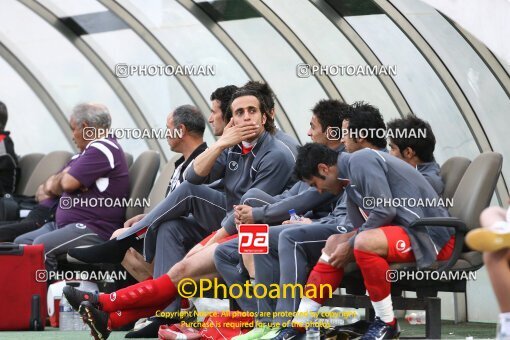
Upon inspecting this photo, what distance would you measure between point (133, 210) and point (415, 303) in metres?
3.48

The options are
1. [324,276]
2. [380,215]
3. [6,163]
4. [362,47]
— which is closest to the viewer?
[380,215]

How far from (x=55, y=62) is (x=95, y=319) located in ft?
33.9

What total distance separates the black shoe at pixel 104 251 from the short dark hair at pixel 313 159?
1.99 m

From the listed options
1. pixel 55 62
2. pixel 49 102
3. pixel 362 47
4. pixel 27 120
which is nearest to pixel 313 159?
pixel 362 47

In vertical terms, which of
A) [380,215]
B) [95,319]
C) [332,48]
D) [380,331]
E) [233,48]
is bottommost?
[380,331]

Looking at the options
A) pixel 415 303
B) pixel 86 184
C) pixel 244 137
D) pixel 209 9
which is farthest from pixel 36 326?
pixel 209 9

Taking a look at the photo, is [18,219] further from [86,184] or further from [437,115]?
[437,115]

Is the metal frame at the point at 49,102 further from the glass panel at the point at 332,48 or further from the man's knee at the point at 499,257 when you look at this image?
the man's knee at the point at 499,257

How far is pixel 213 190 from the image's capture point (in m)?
8.82

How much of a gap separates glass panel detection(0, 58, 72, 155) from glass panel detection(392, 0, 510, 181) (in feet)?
26.7

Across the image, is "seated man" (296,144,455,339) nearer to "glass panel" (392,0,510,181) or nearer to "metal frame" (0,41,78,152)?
"glass panel" (392,0,510,181)

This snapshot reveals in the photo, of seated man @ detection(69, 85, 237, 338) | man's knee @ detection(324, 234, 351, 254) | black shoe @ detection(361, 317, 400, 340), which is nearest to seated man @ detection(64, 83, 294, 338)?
seated man @ detection(69, 85, 237, 338)

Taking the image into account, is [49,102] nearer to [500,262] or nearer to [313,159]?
[313,159]

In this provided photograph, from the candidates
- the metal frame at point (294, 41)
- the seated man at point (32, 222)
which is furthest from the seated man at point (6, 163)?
the metal frame at point (294, 41)
